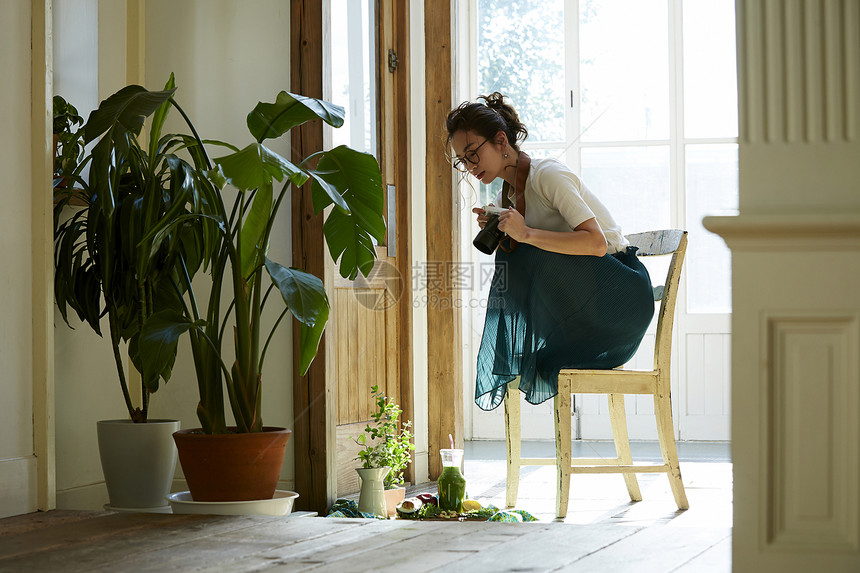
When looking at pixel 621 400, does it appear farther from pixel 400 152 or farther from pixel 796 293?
pixel 796 293

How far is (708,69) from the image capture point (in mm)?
4996

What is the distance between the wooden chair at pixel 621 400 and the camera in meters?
2.75

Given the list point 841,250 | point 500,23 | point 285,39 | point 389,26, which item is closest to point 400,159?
point 389,26

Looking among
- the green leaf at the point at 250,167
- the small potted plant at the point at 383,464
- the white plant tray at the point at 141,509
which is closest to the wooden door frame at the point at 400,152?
the small potted plant at the point at 383,464

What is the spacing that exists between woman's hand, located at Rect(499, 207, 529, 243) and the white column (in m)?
1.46

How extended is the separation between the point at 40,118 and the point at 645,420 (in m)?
3.61

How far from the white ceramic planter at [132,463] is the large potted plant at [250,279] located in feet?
0.46

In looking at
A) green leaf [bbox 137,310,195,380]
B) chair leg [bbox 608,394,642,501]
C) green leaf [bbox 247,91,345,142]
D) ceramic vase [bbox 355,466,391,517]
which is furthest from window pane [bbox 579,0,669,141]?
green leaf [bbox 137,310,195,380]

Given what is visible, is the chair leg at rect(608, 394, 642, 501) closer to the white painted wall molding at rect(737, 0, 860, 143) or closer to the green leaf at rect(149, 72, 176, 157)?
the green leaf at rect(149, 72, 176, 157)

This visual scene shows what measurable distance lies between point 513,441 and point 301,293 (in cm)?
112

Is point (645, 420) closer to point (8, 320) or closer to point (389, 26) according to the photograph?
point (389, 26)

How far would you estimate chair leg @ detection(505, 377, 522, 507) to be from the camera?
2973 mm

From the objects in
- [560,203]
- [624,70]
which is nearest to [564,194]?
[560,203]

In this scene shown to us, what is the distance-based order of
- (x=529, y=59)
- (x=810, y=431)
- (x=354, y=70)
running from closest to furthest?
(x=810, y=431) < (x=354, y=70) < (x=529, y=59)
